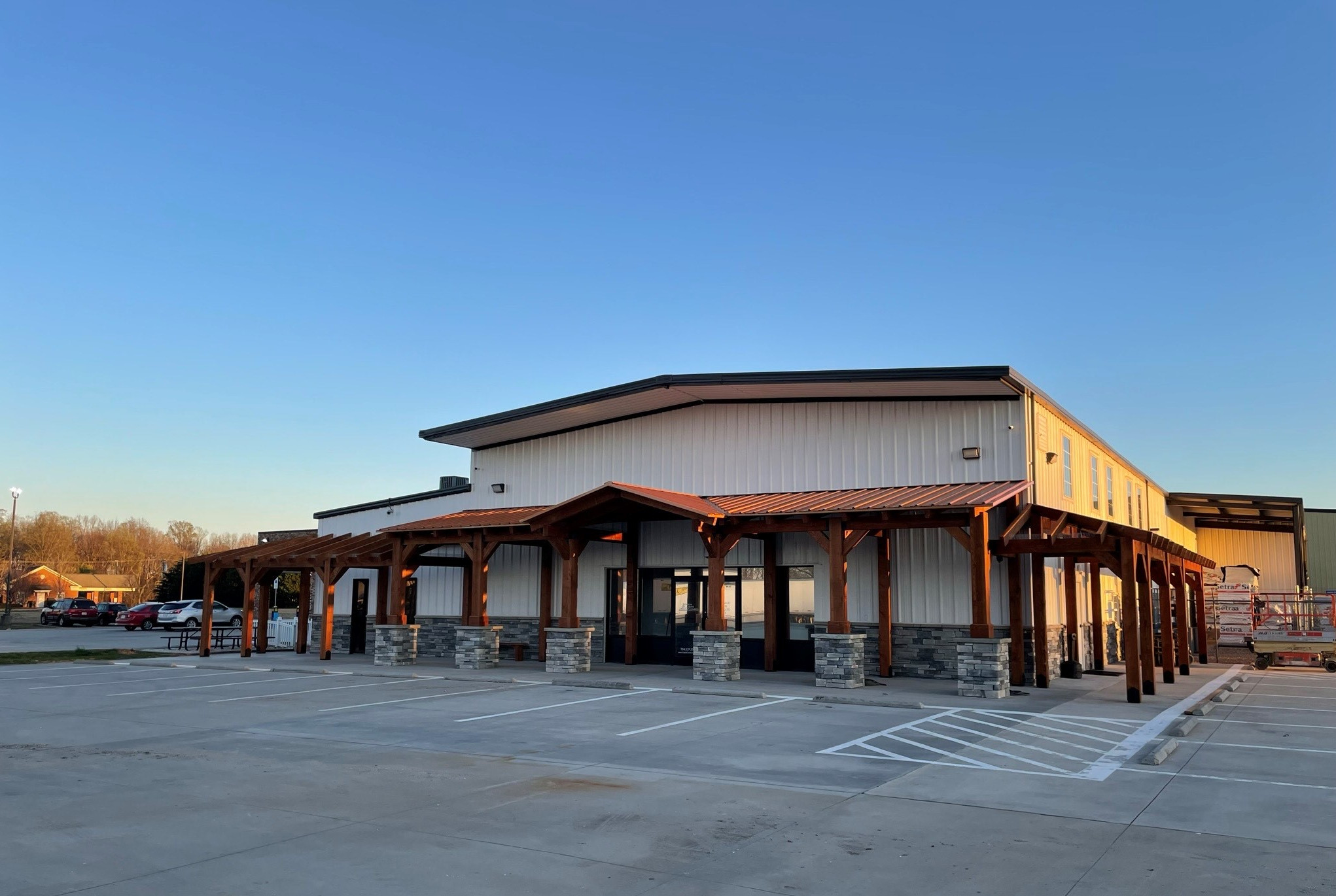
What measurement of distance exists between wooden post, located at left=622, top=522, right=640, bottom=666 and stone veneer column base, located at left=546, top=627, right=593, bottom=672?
2.31m

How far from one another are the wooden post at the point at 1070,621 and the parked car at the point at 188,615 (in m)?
37.0

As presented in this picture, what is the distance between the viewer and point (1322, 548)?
3969cm

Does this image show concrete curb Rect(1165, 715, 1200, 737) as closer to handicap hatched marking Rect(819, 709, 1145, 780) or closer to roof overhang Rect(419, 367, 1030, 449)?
handicap hatched marking Rect(819, 709, 1145, 780)

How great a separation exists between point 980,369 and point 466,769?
12357 millimetres

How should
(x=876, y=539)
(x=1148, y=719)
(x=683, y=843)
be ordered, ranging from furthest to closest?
(x=876, y=539), (x=1148, y=719), (x=683, y=843)

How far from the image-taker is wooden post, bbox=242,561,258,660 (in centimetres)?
→ 2647

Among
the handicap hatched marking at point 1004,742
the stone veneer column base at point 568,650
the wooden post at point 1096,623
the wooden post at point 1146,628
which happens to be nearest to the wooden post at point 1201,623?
the wooden post at point 1096,623

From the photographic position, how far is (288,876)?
5.96 metres

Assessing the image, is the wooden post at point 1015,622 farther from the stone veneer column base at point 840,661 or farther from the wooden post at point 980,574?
the stone veneer column base at point 840,661

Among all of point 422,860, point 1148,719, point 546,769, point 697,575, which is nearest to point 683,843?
point 422,860

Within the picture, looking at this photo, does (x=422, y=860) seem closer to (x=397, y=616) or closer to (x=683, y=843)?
(x=683, y=843)

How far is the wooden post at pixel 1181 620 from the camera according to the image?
844 inches

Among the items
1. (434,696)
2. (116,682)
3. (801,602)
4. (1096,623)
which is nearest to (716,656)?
(801,602)

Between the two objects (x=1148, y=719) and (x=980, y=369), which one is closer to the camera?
(x=1148, y=719)
